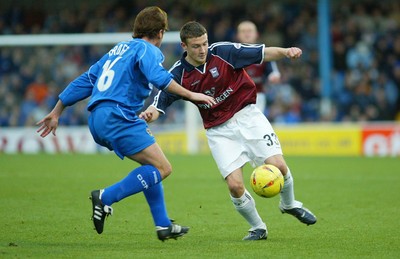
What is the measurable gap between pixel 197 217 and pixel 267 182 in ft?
7.24

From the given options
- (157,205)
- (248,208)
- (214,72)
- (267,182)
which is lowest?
(248,208)

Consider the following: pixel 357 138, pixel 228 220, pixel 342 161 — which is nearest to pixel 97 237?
pixel 228 220

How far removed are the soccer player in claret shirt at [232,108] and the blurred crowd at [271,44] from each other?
13163 millimetres

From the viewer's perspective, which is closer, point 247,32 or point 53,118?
point 53,118

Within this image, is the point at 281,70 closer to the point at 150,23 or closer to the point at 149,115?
the point at 149,115

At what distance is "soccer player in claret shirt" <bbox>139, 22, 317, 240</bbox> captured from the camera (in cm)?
831

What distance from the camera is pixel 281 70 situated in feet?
80.3

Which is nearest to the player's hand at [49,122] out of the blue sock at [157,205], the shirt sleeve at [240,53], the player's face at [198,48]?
the blue sock at [157,205]

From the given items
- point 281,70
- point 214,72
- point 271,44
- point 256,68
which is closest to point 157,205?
point 214,72

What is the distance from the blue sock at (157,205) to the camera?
304 inches

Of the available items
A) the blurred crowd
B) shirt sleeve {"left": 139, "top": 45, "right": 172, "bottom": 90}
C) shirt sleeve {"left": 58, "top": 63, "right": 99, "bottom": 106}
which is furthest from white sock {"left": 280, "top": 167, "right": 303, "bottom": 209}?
the blurred crowd

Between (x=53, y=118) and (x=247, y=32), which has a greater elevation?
(x=247, y=32)

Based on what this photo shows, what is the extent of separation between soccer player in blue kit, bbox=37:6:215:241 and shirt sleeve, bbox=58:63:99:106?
0.22 meters

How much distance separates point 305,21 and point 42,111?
8.93 m
